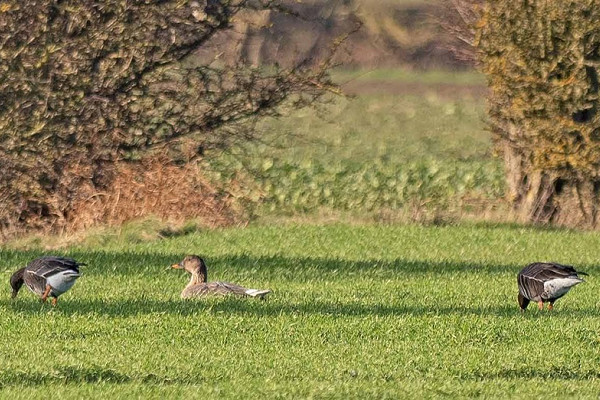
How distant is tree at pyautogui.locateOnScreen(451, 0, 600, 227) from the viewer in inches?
1200

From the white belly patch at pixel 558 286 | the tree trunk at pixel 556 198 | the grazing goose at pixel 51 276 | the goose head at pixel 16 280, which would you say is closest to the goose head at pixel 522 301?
the white belly patch at pixel 558 286

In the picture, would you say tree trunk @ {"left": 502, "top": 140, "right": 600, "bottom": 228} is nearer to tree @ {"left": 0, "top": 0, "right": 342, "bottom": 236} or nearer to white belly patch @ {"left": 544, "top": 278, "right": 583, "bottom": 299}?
tree @ {"left": 0, "top": 0, "right": 342, "bottom": 236}

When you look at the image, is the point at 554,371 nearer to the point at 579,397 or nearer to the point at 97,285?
the point at 579,397

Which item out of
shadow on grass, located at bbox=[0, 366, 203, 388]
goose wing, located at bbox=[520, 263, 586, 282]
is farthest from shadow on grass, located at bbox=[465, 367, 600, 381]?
goose wing, located at bbox=[520, 263, 586, 282]

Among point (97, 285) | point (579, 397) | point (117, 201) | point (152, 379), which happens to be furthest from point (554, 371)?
point (117, 201)

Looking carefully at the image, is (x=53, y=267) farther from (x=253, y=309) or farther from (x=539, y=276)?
(x=539, y=276)

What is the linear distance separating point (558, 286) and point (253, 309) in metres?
3.17

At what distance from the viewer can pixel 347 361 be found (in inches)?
535

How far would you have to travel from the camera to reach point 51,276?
16297mm

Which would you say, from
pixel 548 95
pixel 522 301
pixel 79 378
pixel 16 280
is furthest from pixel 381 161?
pixel 79 378

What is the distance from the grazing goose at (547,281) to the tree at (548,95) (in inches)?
555

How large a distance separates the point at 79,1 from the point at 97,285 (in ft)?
35.1

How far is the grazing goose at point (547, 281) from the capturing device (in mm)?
16375

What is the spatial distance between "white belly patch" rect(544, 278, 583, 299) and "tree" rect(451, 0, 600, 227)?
1442cm
